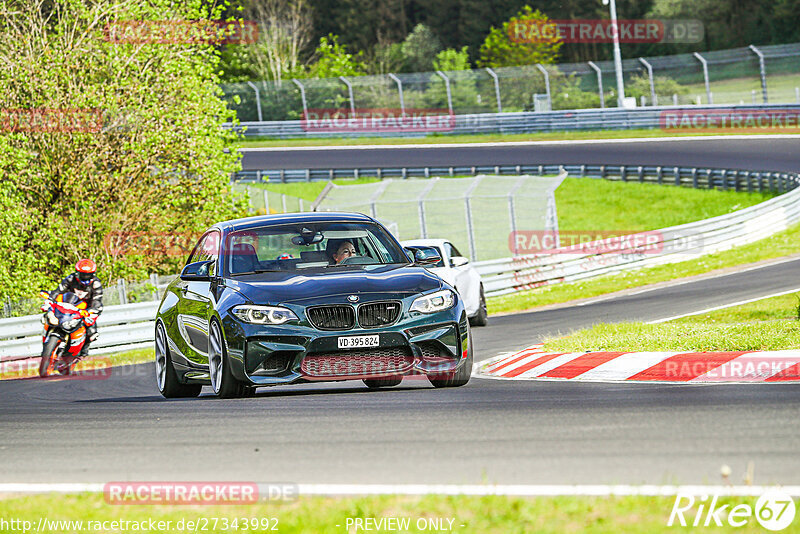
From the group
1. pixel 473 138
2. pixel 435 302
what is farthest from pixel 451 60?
pixel 435 302

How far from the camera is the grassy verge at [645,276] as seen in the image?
25.5 meters

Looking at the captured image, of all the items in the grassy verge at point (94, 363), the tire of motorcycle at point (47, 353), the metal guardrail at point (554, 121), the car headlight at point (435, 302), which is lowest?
the metal guardrail at point (554, 121)

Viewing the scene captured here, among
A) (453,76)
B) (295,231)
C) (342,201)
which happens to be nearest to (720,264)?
(342,201)

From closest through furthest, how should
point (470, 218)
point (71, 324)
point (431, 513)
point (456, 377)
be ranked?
point (431, 513) → point (456, 377) → point (71, 324) → point (470, 218)

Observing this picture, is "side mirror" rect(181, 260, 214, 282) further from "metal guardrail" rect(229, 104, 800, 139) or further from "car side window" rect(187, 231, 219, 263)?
"metal guardrail" rect(229, 104, 800, 139)

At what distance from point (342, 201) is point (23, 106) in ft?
26.7

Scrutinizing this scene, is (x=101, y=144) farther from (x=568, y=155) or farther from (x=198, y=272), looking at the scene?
(x=568, y=155)

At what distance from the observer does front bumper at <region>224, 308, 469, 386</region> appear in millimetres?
8859

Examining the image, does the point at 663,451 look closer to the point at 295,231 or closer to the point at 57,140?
the point at 295,231

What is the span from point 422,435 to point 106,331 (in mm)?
14498

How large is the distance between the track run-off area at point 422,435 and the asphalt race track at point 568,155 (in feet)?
109

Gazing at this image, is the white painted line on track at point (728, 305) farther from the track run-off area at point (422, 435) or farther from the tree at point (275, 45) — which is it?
the tree at point (275, 45)

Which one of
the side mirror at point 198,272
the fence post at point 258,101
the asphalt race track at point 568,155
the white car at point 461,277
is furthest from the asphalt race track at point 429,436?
the fence post at point 258,101

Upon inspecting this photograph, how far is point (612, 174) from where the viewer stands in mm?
44438
